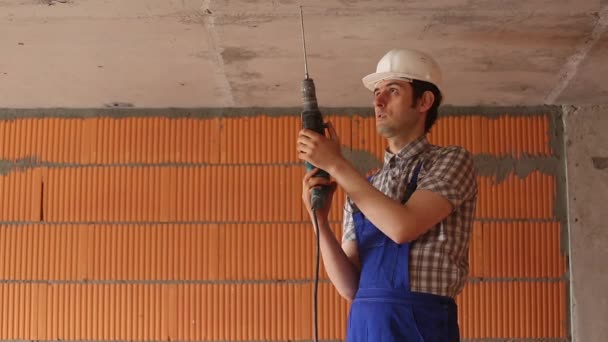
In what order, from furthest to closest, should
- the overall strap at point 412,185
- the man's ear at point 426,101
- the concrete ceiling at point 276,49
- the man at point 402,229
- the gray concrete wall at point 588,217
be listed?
A: the gray concrete wall at point 588,217 < the concrete ceiling at point 276,49 < the man's ear at point 426,101 < the overall strap at point 412,185 < the man at point 402,229

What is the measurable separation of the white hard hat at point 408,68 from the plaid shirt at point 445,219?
0.68 feet

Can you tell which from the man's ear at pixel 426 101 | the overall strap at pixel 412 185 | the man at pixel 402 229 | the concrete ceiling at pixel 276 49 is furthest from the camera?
the concrete ceiling at pixel 276 49

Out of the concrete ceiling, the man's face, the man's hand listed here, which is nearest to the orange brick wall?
the concrete ceiling

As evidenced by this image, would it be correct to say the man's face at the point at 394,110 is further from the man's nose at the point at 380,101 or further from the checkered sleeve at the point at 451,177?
the checkered sleeve at the point at 451,177

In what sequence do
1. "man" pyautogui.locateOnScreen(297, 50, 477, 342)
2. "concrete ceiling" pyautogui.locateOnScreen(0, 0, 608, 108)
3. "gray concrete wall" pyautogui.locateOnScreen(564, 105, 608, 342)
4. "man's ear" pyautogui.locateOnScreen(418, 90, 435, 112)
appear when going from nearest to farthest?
"man" pyautogui.locateOnScreen(297, 50, 477, 342) → "man's ear" pyautogui.locateOnScreen(418, 90, 435, 112) → "concrete ceiling" pyautogui.locateOnScreen(0, 0, 608, 108) → "gray concrete wall" pyautogui.locateOnScreen(564, 105, 608, 342)

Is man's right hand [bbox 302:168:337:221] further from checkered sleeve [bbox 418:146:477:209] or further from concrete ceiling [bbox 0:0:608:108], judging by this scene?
concrete ceiling [bbox 0:0:608:108]

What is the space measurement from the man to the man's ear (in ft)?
0.05

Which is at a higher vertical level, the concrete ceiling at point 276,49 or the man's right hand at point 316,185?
the concrete ceiling at point 276,49

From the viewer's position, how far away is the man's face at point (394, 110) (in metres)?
1.87

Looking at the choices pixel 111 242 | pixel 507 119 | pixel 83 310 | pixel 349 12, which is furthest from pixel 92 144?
pixel 507 119

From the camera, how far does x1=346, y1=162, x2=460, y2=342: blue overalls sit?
1.65m

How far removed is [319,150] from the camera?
165cm

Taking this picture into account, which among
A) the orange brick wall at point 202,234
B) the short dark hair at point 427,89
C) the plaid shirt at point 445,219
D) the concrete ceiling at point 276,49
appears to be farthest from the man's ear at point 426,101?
the orange brick wall at point 202,234

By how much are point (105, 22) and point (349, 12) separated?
3.28ft
